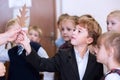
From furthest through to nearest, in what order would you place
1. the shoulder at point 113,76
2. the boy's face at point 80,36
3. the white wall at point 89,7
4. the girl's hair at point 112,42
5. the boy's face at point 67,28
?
the white wall at point 89,7 < the boy's face at point 67,28 < the boy's face at point 80,36 < the girl's hair at point 112,42 < the shoulder at point 113,76

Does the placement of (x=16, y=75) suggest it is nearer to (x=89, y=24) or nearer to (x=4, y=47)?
(x=4, y=47)

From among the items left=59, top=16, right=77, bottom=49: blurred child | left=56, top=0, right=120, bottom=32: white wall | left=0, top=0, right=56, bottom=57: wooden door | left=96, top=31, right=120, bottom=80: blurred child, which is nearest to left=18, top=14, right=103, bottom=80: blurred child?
left=96, top=31, right=120, bottom=80: blurred child

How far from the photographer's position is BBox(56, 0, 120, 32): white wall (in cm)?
344

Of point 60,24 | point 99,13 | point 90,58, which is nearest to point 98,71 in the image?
point 90,58

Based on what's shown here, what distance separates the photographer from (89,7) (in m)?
3.57

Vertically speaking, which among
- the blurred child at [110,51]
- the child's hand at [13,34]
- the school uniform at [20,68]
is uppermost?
the child's hand at [13,34]

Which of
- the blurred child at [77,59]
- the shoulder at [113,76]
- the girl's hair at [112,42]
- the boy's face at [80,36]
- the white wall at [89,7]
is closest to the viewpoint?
the shoulder at [113,76]

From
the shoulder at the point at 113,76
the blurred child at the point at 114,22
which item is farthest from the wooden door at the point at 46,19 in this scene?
the shoulder at the point at 113,76

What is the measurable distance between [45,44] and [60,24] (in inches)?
42.0

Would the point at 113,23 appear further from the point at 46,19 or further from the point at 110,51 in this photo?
the point at 46,19

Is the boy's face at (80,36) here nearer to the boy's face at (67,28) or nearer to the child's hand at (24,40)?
the child's hand at (24,40)

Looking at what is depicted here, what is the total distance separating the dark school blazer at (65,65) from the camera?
5.01 feet

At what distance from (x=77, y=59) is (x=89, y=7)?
207cm

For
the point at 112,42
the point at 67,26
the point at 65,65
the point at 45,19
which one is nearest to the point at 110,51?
the point at 112,42
